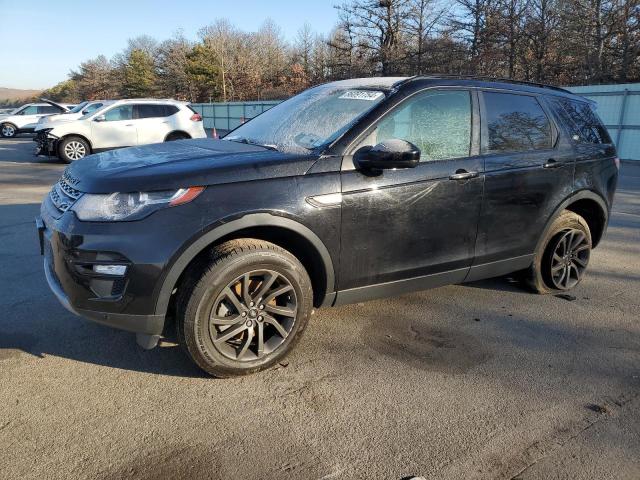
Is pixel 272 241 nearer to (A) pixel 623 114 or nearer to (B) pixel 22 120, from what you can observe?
(A) pixel 623 114

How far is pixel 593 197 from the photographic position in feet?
14.6

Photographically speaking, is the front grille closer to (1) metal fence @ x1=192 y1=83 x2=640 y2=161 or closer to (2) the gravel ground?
(2) the gravel ground

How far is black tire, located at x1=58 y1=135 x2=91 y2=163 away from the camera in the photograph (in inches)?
559

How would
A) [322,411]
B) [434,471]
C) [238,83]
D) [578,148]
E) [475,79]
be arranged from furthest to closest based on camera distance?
[238,83] < [578,148] < [475,79] < [322,411] < [434,471]

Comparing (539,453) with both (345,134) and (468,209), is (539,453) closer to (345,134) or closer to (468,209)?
(468,209)

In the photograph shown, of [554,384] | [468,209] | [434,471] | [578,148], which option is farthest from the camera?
[578,148]

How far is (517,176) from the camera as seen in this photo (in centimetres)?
381

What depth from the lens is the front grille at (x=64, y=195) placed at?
9.28 feet

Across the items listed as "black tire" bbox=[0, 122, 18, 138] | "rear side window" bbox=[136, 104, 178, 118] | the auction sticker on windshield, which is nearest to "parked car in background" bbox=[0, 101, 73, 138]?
"black tire" bbox=[0, 122, 18, 138]

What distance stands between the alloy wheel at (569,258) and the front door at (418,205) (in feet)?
4.01

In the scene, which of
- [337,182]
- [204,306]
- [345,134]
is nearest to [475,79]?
[345,134]

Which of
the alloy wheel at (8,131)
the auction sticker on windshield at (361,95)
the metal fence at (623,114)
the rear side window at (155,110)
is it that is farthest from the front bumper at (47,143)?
the metal fence at (623,114)

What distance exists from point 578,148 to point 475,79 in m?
1.20

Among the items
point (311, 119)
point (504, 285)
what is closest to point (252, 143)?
point (311, 119)
